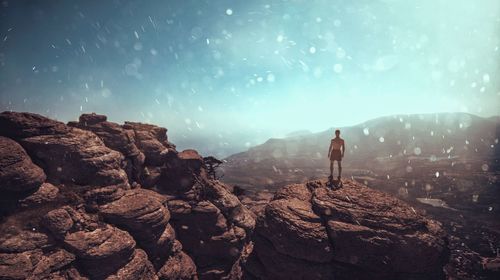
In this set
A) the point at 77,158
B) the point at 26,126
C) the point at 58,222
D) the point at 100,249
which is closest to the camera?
the point at 58,222

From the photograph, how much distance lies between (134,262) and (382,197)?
18.3 m

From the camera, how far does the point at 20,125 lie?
69.3ft

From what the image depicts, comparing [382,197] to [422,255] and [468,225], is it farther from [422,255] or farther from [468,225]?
[468,225]

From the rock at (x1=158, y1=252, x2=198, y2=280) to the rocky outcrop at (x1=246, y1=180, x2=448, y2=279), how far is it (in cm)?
920

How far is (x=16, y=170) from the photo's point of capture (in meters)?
18.5

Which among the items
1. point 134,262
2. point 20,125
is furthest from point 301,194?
point 20,125

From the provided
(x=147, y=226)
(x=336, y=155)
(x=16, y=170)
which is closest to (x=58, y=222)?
(x=16, y=170)

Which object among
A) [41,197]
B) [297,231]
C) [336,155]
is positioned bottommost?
[297,231]

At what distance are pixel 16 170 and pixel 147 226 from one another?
9.95m

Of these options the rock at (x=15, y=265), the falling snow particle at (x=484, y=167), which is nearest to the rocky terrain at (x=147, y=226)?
the rock at (x=15, y=265)

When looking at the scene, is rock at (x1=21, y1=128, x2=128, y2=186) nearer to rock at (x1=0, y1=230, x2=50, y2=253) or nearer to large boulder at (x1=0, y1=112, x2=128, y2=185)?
large boulder at (x1=0, y1=112, x2=128, y2=185)

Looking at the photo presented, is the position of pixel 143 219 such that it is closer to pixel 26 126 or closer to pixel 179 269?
pixel 179 269

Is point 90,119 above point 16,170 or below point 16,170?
above

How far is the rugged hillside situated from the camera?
57.6 feet
